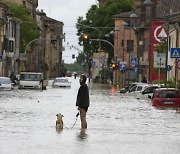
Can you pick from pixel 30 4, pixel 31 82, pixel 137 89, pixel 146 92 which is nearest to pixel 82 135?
pixel 146 92

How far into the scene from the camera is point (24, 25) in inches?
5492

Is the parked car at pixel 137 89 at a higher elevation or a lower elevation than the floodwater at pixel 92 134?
higher

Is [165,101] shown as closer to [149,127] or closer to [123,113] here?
[123,113]

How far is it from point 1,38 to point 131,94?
5447 cm

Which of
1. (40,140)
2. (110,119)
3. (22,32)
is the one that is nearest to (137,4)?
(22,32)

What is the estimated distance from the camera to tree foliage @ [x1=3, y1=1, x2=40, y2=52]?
136 meters

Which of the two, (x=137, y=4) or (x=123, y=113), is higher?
(x=137, y=4)

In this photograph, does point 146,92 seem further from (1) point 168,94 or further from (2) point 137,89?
(1) point 168,94

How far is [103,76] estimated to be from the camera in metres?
138

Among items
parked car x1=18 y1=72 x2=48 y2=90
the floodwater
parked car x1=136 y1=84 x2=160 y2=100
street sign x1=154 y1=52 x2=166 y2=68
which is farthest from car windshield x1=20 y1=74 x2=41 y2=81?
the floodwater

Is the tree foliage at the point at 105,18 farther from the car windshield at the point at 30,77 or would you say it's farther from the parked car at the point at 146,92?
the parked car at the point at 146,92

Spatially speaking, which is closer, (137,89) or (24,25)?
(137,89)

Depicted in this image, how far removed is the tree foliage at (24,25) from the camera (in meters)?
136

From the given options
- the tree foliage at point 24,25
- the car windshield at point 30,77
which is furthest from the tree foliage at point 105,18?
the car windshield at point 30,77
